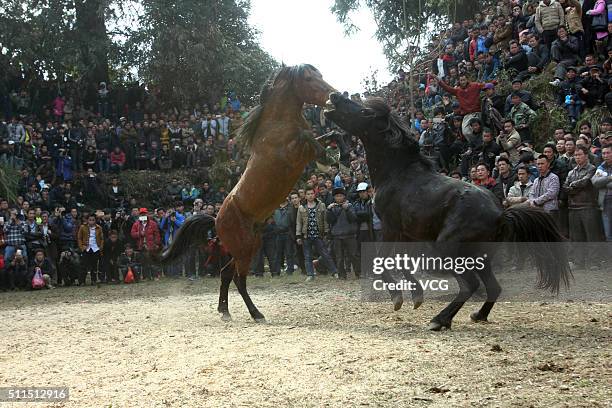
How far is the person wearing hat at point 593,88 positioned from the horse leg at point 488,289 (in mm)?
7077

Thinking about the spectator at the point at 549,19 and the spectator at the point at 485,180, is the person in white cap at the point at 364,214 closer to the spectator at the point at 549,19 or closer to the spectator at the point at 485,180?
the spectator at the point at 485,180

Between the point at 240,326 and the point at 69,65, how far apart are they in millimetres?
18659

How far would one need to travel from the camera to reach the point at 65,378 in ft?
17.9

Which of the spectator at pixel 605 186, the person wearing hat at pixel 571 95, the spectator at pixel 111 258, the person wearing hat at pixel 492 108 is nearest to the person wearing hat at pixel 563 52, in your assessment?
the person wearing hat at pixel 571 95

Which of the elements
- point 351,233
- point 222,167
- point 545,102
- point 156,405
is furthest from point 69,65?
point 156,405

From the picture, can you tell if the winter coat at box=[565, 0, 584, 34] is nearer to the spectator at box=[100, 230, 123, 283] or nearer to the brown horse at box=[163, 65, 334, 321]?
the brown horse at box=[163, 65, 334, 321]

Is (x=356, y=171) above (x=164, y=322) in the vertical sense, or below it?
above

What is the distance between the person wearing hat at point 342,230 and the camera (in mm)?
13938

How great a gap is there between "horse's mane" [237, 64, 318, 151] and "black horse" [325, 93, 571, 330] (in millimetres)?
1068

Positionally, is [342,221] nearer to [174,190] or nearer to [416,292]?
[416,292]

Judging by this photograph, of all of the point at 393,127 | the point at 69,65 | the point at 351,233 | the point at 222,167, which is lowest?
the point at 351,233

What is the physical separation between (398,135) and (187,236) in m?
3.89

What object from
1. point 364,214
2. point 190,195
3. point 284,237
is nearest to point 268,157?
point 364,214

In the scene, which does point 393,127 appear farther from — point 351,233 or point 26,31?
point 26,31
